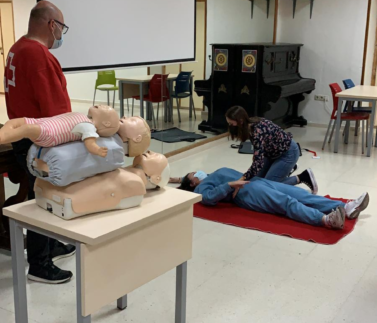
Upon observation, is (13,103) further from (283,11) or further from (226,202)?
(283,11)

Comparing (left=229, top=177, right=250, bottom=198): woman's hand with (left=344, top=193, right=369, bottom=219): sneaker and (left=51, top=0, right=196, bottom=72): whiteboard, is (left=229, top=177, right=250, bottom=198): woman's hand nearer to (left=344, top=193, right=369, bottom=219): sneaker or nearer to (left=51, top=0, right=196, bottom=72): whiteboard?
(left=344, top=193, right=369, bottom=219): sneaker

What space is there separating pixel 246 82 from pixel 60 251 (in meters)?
4.01

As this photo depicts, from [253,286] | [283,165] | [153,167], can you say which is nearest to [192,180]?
[283,165]

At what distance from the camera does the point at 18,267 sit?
1.82 metres

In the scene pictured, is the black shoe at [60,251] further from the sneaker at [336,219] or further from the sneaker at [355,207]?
the sneaker at [355,207]

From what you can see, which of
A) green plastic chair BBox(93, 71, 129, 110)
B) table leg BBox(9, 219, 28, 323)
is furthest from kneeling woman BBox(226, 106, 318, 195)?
table leg BBox(9, 219, 28, 323)

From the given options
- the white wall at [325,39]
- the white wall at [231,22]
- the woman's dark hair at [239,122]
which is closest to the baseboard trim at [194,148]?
the white wall at [231,22]

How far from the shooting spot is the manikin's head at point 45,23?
2.25 m

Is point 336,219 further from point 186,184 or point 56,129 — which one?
point 56,129

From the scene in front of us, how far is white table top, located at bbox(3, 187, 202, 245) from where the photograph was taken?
5.10ft

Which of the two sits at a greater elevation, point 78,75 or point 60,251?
point 78,75

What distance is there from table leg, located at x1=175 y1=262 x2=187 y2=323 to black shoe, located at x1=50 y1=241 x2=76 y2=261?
105 centimetres

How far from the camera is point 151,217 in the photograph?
172 centimetres

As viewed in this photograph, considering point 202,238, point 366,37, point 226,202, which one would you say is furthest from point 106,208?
point 366,37
